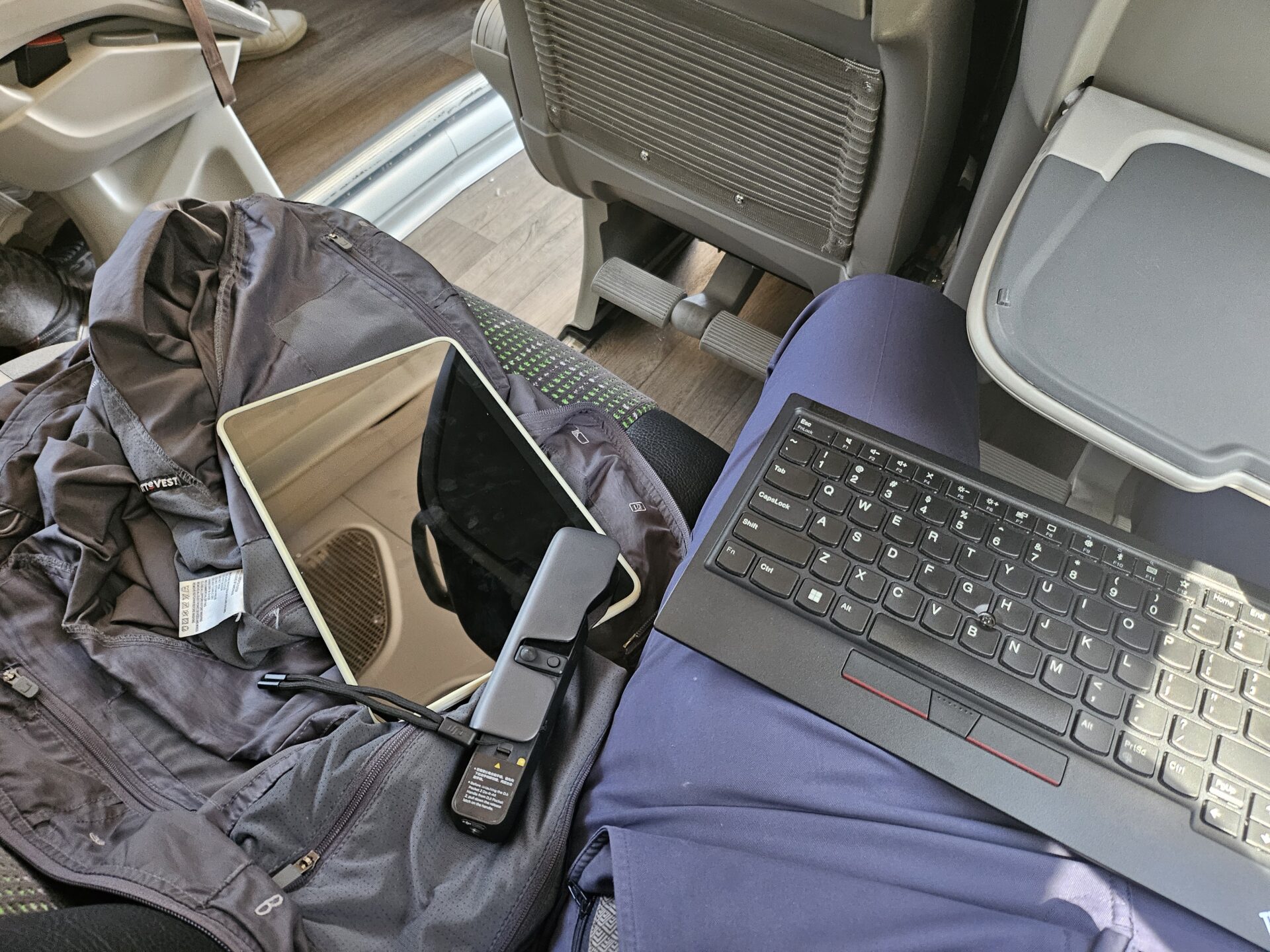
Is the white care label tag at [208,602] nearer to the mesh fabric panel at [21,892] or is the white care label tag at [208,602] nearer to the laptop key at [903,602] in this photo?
the mesh fabric panel at [21,892]

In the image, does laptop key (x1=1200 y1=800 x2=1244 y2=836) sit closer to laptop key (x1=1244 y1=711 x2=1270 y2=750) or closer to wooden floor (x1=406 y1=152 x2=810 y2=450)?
laptop key (x1=1244 y1=711 x2=1270 y2=750)

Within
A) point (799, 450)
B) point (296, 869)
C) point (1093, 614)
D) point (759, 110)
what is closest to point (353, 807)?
point (296, 869)

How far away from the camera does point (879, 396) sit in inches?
25.2

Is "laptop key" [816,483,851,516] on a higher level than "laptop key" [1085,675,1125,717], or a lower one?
higher

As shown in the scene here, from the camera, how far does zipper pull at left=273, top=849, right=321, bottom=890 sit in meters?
0.54

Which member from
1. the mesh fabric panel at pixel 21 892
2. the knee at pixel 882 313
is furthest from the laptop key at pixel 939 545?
the mesh fabric panel at pixel 21 892

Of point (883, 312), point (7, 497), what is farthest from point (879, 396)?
point (7, 497)

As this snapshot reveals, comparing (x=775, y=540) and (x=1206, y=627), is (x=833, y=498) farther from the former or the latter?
(x=1206, y=627)

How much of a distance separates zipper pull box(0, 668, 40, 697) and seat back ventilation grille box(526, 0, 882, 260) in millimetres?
691

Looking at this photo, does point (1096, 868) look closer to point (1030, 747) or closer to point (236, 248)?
point (1030, 747)

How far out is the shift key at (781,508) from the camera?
1.74ft

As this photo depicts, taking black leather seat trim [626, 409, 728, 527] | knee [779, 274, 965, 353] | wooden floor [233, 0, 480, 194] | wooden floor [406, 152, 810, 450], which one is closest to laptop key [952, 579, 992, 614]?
knee [779, 274, 965, 353]

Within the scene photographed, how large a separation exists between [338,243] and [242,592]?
393 millimetres

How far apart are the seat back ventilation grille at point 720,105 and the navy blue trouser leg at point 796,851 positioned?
448 millimetres
